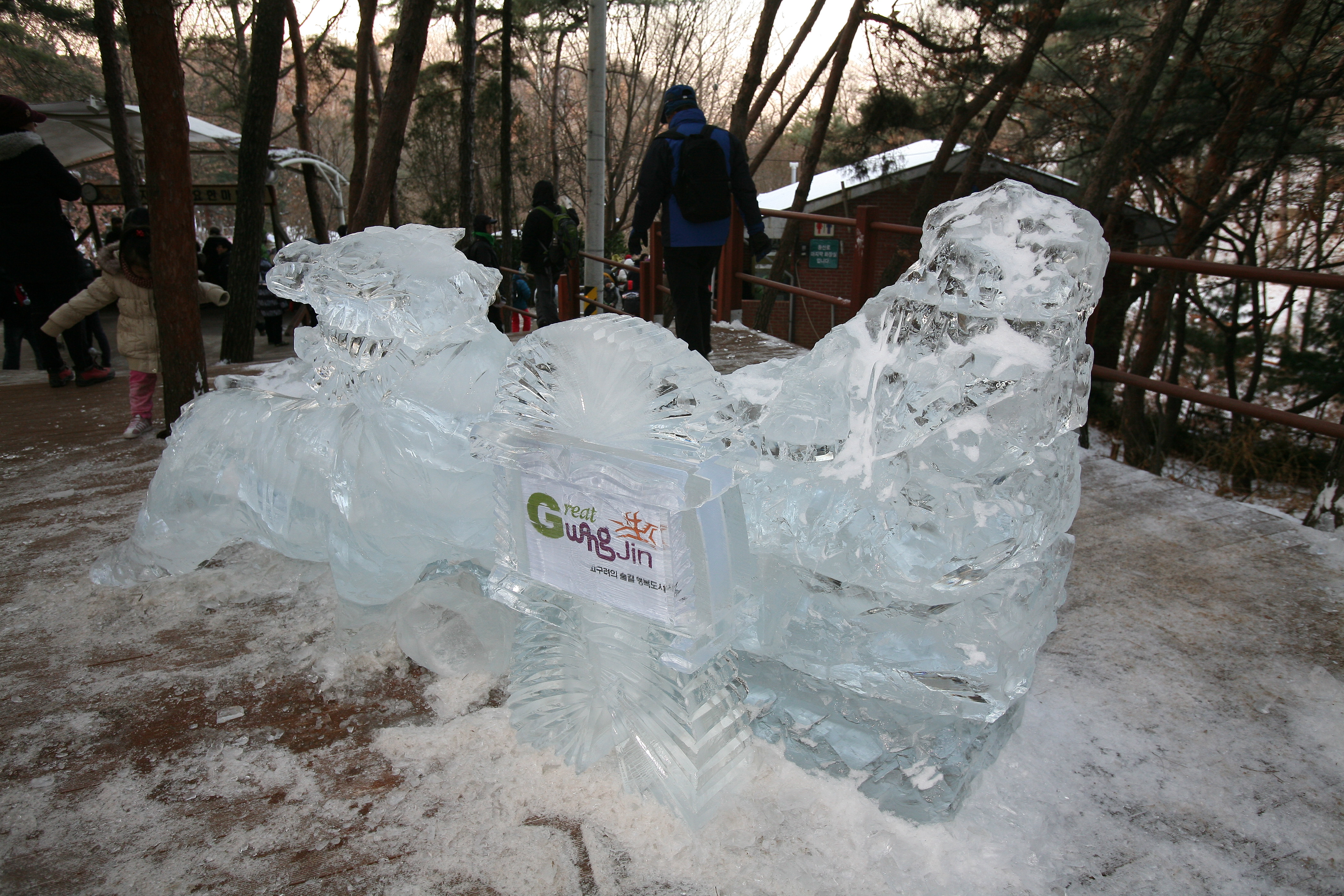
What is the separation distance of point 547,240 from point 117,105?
13.0 feet

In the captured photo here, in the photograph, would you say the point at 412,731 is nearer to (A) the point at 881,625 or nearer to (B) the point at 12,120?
(A) the point at 881,625

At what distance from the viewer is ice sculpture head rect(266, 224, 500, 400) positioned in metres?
2.07

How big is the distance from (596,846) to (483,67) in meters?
20.4

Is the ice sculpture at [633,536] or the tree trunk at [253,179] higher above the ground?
the tree trunk at [253,179]

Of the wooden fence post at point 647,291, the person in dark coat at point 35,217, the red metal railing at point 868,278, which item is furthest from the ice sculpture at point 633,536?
the wooden fence post at point 647,291

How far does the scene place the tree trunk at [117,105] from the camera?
662cm

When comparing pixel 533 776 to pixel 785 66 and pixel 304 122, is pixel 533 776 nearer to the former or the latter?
pixel 785 66

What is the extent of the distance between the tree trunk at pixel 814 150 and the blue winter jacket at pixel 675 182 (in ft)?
16.0

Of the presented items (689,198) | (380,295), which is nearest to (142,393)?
(380,295)

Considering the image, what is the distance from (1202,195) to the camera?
776cm

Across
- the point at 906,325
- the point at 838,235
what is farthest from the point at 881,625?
the point at 838,235

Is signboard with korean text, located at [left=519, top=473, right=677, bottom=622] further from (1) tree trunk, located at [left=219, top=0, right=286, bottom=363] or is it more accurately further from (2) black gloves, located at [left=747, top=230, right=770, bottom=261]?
Answer: (1) tree trunk, located at [left=219, top=0, right=286, bottom=363]

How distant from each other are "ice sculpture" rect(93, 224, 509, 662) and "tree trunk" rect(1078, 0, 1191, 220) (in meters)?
5.64

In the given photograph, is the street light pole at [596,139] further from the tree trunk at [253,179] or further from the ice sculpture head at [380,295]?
the ice sculpture head at [380,295]
